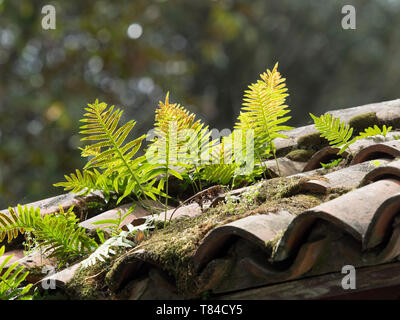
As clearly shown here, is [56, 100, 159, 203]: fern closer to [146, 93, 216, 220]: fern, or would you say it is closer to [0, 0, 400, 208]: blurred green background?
[146, 93, 216, 220]: fern

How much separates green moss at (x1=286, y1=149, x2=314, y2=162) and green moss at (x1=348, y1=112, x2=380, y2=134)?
0.34 m

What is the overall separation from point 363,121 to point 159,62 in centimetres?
960

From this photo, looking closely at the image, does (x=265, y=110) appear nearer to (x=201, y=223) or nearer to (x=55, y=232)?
(x=201, y=223)

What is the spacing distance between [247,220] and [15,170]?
7.86 meters

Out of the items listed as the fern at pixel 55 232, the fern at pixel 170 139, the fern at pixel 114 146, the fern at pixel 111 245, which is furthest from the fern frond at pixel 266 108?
the fern at pixel 55 232

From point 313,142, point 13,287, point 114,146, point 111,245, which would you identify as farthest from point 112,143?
point 313,142

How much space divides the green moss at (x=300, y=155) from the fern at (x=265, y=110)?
610 mm

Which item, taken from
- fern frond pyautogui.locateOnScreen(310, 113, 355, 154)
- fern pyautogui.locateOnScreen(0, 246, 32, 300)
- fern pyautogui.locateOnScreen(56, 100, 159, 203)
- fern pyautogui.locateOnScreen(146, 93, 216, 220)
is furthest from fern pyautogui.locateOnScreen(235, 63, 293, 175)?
fern pyautogui.locateOnScreen(0, 246, 32, 300)

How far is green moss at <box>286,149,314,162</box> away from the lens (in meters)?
2.94

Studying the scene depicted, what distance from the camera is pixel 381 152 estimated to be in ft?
7.14

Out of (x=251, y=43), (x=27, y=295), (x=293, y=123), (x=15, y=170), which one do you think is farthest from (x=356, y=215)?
(x=251, y=43)

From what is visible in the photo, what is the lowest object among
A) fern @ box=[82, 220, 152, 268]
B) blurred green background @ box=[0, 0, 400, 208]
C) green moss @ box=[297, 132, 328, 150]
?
fern @ box=[82, 220, 152, 268]

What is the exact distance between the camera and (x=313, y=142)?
119 inches

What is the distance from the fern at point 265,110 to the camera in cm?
223
